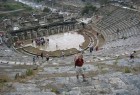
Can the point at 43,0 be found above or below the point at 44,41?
above

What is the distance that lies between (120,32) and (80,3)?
4721 cm

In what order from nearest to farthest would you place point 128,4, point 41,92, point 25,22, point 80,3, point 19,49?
point 41,92 < point 19,49 < point 25,22 < point 128,4 < point 80,3

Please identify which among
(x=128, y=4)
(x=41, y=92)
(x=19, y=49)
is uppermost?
(x=128, y=4)

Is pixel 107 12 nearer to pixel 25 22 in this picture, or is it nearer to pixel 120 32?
pixel 120 32

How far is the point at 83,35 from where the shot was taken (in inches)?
2370

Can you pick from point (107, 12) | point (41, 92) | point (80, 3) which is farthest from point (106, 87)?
point (80, 3)

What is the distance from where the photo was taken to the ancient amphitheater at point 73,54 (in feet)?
58.9

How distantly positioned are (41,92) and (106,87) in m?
3.84

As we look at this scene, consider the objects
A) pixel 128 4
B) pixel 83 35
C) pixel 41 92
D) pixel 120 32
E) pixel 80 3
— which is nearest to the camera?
pixel 41 92

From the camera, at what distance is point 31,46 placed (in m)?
52.5

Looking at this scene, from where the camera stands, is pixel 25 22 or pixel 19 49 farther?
pixel 25 22

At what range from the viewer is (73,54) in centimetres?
4719

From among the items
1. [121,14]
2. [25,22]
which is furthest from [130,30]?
[25,22]

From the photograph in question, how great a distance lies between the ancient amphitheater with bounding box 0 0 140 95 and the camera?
Answer: 1794cm
